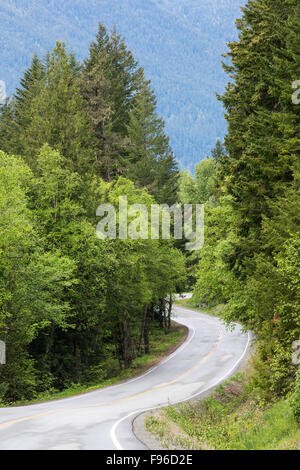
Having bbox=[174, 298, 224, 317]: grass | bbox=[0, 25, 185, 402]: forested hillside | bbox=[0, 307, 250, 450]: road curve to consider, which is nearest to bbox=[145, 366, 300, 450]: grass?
bbox=[0, 307, 250, 450]: road curve

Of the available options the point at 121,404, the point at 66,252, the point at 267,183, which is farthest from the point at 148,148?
the point at 121,404

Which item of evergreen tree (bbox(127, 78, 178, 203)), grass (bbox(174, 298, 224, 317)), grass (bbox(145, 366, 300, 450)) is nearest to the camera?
grass (bbox(145, 366, 300, 450))

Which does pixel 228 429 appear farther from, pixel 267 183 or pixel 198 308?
pixel 198 308

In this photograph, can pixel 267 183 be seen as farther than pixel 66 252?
No

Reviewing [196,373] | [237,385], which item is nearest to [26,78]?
[196,373]

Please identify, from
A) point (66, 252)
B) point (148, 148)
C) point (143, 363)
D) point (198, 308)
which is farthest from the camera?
point (198, 308)

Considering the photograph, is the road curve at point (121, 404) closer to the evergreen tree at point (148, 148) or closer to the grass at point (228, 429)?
the grass at point (228, 429)

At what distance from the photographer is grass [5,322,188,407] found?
2662 cm

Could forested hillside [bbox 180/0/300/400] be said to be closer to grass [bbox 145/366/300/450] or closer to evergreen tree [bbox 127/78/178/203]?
grass [bbox 145/366/300/450]

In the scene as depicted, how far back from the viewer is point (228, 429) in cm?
1535

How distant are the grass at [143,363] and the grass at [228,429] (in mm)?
7494

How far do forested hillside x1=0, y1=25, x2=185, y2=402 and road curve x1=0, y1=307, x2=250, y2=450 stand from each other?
3914 millimetres

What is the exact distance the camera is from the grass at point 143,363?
26.6m

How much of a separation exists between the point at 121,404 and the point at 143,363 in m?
16.9
